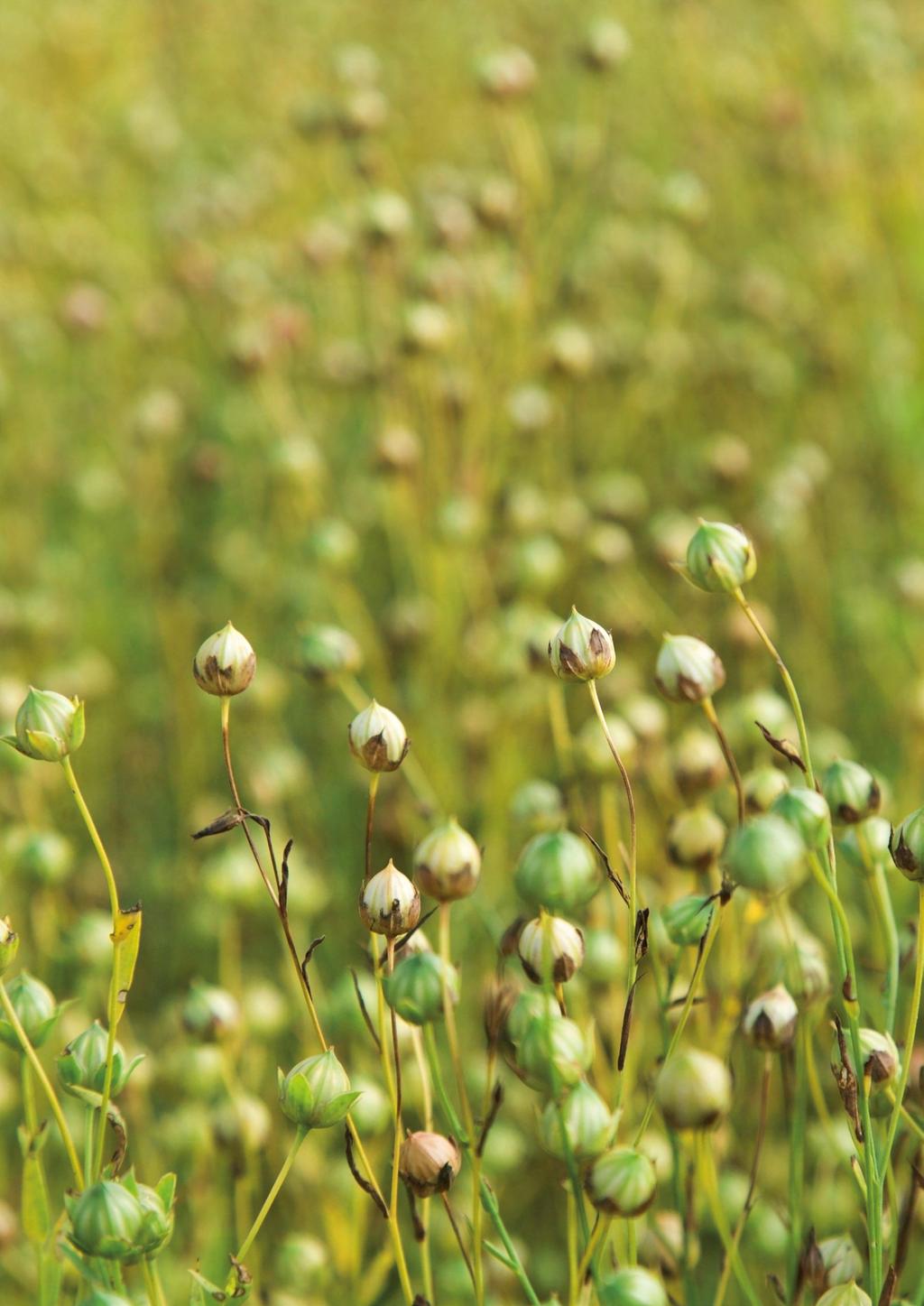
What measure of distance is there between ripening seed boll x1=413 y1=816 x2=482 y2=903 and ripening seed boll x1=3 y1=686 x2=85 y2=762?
173mm

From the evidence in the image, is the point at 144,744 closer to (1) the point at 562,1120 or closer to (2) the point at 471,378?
(2) the point at 471,378

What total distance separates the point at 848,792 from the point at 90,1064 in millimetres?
381

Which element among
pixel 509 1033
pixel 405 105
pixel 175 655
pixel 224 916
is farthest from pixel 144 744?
pixel 405 105

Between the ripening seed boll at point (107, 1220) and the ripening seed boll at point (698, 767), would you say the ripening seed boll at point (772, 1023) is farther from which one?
the ripening seed boll at point (107, 1220)

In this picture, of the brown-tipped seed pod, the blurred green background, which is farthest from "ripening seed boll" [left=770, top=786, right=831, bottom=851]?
the blurred green background

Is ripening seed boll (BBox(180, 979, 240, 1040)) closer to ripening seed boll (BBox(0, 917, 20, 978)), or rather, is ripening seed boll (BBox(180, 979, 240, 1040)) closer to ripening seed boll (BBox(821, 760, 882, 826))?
ripening seed boll (BBox(0, 917, 20, 978))

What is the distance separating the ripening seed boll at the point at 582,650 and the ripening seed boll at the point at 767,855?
136 millimetres

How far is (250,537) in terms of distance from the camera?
5.90ft

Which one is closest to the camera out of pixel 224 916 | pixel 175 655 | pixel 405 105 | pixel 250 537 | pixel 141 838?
pixel 224 916

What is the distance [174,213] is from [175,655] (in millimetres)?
807

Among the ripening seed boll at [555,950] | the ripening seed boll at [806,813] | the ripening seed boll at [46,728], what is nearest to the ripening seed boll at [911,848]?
the ripening seed boll at [806,813]

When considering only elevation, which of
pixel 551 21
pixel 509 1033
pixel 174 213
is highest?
pixel 509 1033

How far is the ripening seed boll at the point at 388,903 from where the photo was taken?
1.97 ft

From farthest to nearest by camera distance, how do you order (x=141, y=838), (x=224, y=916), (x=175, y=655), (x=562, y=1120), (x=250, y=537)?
(x=250, y=537)
(x=175, y=655)
(x=141, y=838)
(x=224, y=916)
(x=562, y=1120)
